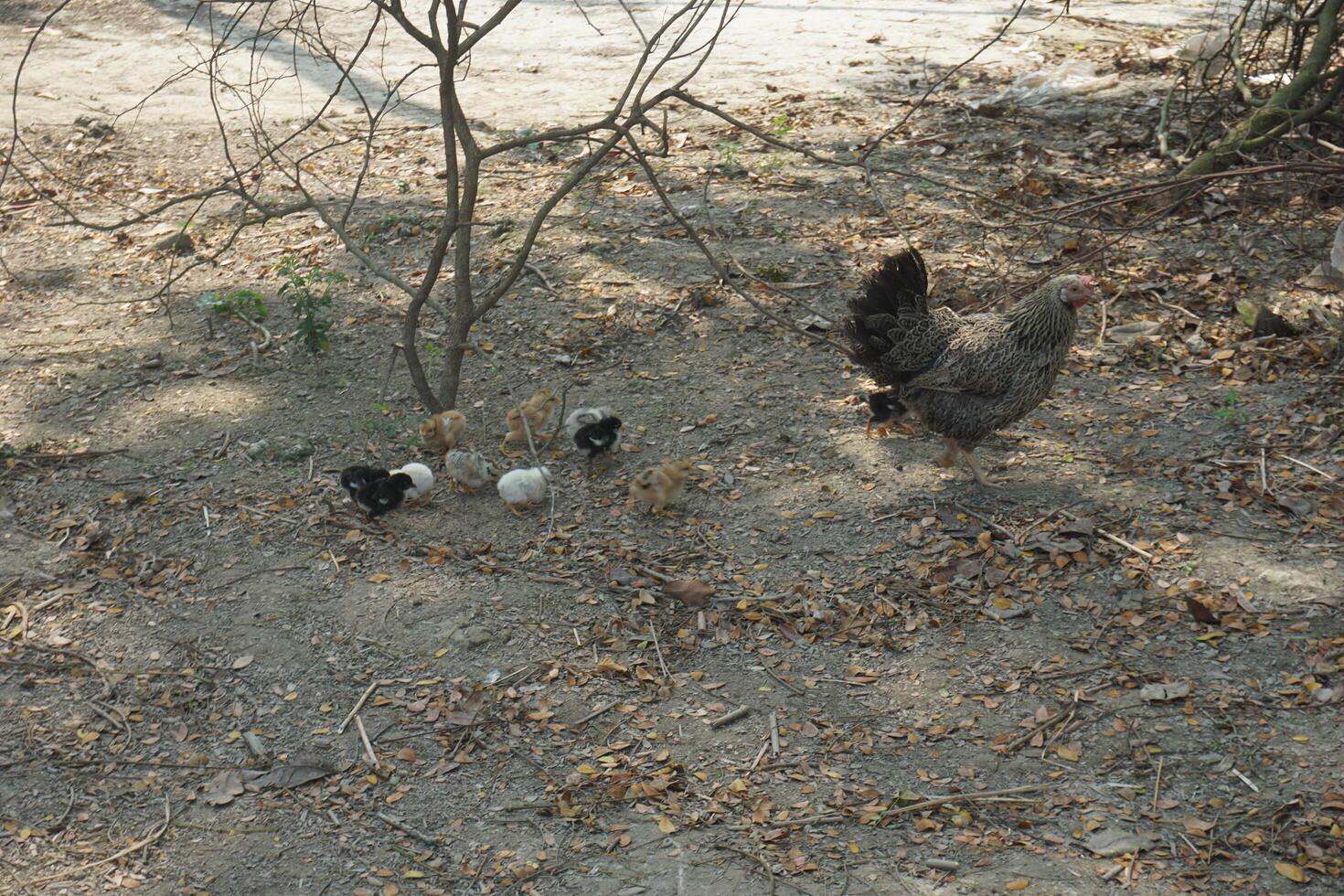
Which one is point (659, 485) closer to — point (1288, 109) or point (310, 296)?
point (310, 296)

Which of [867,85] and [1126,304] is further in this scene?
[867,85]

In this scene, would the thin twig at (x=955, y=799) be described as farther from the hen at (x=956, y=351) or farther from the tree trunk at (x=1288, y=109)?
the tree trunk at (x=1288, y=109)

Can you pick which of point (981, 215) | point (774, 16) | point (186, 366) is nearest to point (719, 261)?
point (981, 215)

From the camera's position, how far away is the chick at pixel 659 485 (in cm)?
480

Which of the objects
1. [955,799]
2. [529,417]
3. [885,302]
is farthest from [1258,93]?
[955,799]

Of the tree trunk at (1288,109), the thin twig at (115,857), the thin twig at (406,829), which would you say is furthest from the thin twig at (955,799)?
the tree trunk at (1288,109)

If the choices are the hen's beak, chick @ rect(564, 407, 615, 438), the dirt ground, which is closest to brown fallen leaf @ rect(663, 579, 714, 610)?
the dirt ground

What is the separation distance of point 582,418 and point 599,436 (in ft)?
0.62

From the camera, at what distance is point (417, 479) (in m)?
4.81

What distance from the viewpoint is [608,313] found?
20.8ft

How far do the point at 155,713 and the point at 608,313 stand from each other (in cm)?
323

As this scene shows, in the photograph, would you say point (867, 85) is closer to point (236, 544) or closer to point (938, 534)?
point (938, 534)

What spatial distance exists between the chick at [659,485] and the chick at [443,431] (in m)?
0.86

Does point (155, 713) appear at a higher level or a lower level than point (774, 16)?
lower
